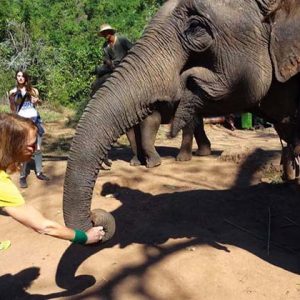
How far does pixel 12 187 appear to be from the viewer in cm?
311

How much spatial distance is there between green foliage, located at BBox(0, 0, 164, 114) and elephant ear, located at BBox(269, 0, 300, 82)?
12.9m

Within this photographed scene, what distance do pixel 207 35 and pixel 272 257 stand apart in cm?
205

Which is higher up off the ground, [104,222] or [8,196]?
[8,196]

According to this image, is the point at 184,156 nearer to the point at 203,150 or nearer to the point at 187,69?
the point at 203,150

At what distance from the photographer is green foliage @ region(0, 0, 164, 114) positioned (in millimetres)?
16500

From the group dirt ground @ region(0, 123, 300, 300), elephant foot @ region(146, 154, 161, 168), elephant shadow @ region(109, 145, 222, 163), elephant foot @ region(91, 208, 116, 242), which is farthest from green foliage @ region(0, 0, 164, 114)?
elephant foot @ region(91, 208, 116, 242)

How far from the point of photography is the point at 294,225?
5.13m

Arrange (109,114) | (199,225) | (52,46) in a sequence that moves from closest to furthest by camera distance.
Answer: (109,114), (199,225), (52,46)

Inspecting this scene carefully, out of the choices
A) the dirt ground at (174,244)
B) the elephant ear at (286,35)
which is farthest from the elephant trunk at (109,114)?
the dirt ground at (174,244)

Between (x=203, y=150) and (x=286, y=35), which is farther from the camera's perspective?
(x=203, y=150)

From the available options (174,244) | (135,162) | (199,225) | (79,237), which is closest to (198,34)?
(79,237)

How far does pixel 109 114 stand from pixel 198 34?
73 centimetres

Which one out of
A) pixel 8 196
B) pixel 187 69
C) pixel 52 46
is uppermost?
pixel 52 46

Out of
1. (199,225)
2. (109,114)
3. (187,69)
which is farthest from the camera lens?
(199,225)
